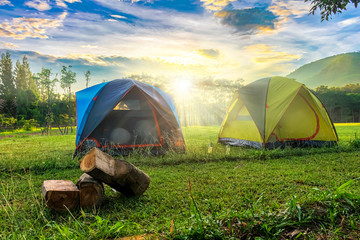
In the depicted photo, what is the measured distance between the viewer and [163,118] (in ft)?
19.9

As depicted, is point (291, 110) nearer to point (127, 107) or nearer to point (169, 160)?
point (169, 160)

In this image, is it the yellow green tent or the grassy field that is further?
the yellow green tent

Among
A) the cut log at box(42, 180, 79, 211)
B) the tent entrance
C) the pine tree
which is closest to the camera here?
the cut log at box(42, 180, 79, 211)

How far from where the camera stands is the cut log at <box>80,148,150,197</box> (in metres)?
2.64

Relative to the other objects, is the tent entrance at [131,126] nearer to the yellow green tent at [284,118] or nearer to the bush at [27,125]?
the yellow green tent at [284,118]

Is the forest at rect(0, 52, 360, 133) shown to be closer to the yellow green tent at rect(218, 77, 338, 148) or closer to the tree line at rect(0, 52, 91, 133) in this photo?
the tree line at rect(0, 52, 91, 133)

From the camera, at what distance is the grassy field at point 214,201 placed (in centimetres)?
192

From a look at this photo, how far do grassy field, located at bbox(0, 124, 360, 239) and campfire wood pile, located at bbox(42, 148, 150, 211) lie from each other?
4.7 inches

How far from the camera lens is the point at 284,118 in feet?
21.7

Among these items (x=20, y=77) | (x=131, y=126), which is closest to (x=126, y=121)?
(x=131, y=126)

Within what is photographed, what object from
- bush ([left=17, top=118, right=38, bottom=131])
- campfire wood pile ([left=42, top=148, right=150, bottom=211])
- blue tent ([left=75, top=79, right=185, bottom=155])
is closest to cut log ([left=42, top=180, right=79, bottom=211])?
campfire wood pile ([left=42, top=148, right=150, bottom=211])

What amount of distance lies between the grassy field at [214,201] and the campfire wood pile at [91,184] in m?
0.12

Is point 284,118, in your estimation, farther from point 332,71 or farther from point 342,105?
point 332,71

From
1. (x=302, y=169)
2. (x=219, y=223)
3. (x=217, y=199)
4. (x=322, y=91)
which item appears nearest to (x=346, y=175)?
(x=302, y=169)
